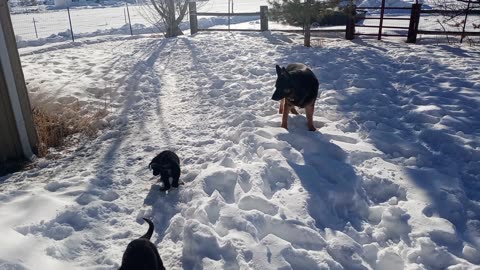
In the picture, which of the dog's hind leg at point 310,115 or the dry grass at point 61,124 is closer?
the dog's hind leg at point 310,115

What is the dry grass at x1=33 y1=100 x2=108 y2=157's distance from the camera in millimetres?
5594

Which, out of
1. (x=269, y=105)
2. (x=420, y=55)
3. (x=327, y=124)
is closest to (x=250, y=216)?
(x=327, y=124)

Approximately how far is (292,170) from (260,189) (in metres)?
0.56

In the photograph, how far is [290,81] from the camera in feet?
16.7

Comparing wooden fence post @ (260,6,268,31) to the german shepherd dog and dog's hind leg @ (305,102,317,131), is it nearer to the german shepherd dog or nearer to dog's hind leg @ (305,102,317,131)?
the german shepherd dog

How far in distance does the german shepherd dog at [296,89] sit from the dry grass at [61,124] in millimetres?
3084

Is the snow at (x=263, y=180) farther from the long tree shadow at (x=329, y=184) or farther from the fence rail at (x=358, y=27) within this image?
the fence rail at (x=358, y=27)

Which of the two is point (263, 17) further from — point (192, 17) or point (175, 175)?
point (175, 175)

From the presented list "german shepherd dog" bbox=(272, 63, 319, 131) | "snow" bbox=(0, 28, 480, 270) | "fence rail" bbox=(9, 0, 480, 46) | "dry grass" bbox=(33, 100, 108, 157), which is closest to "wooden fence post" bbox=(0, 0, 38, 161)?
"dry grass" bbox=(33, 100, 108, 157)

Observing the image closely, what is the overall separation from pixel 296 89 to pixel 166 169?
2135 millimetres

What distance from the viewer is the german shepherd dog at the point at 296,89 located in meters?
5.08

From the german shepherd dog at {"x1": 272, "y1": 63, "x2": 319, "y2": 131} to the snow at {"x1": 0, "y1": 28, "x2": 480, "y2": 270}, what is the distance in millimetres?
371

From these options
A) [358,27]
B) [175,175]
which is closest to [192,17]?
[358,27]

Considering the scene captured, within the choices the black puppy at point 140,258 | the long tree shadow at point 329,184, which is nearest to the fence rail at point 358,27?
the long tree shadow at point 329,184
